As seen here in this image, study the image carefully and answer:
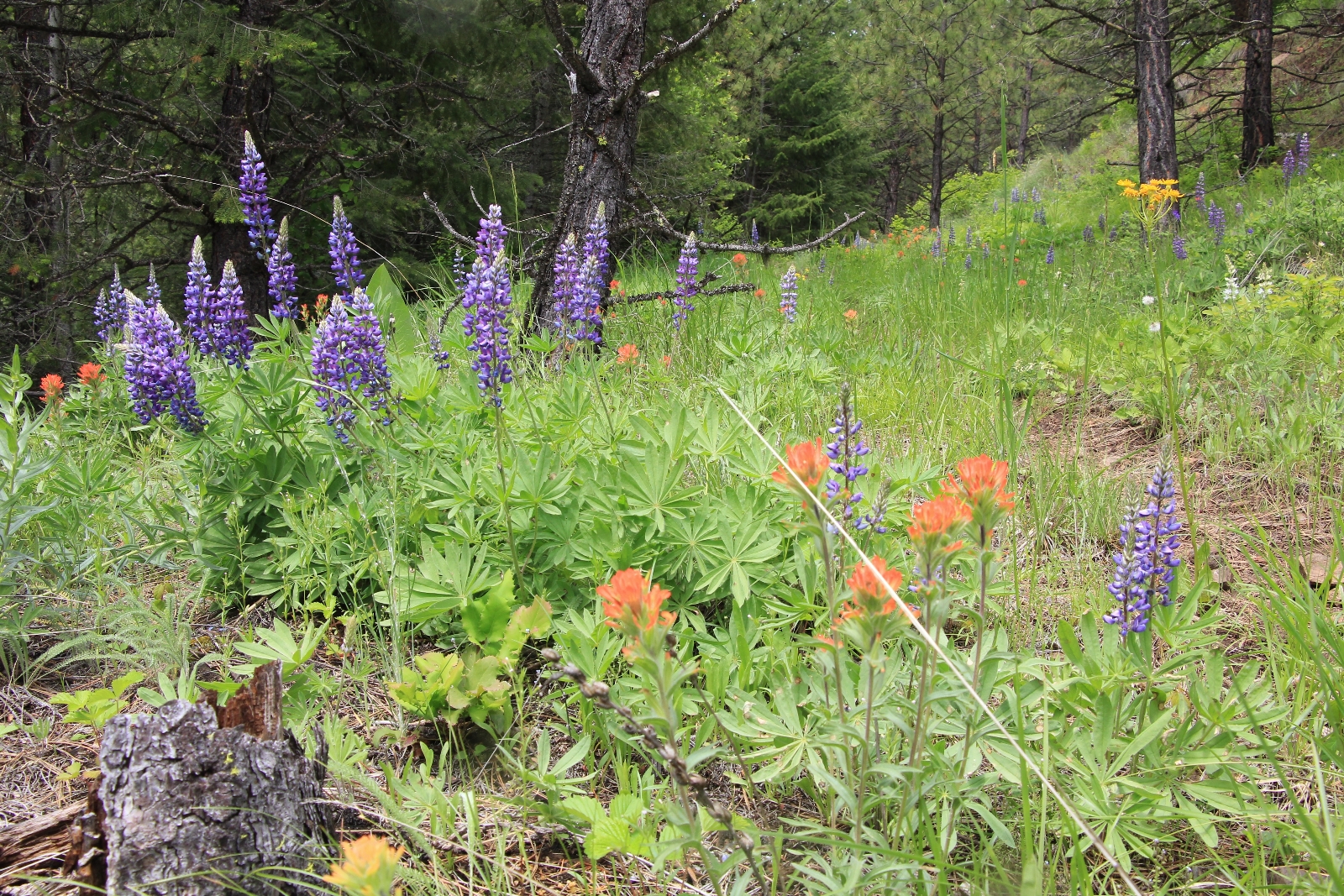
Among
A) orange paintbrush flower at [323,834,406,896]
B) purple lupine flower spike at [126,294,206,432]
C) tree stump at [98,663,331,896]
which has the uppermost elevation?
purple lupine flower spike at [126,294,206,432]

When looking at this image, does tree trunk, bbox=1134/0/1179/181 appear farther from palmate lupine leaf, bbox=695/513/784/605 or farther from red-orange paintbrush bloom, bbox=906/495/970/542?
red-orange paintbrush bloom, bbox=906/495/970/542

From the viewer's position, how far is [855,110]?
1819 cm

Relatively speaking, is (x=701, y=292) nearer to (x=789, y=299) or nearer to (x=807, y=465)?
(x=789, y=299)

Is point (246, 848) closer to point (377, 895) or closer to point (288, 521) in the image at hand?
point (377, 895)

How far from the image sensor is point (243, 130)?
247 inches

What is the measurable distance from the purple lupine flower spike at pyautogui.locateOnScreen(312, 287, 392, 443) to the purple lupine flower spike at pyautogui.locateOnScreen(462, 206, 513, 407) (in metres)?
0.29

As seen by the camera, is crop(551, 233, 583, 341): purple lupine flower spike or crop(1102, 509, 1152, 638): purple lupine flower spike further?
crop(551, 233, 583, 341): purple lupine flower spike

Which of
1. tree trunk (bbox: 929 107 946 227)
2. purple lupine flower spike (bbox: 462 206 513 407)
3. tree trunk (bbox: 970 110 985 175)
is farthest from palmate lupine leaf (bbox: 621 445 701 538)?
tree trunk (bbox: 970 110 985 175)

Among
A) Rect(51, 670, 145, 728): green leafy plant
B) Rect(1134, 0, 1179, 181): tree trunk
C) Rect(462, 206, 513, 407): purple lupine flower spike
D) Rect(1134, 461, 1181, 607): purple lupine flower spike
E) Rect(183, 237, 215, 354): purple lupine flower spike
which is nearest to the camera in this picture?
Rect(1134, 461, 1181, 607): purple lupine flower spike

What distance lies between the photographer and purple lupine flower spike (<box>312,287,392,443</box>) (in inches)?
91.2

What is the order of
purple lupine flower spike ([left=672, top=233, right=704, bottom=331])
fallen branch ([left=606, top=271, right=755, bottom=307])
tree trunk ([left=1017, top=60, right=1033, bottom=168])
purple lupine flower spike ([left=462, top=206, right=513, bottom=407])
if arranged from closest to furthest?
purple lupine flower spike ([left=462, top=206, right=513, bottom=407]) → purple lupine flower spike ([left=672, top=233, right=704, bottom=331]) → fallen branch ([left=606, top=271, right=755, bottom=307]) → tree trunk ([left=1017, top=60, right=1033, bottom=168])

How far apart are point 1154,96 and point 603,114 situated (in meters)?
6.20

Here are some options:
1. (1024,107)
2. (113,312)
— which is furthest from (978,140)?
(113,312)

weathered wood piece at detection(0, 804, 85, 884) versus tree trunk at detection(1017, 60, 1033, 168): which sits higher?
tree trunk at detection(1017, 60, 1033, 168)
